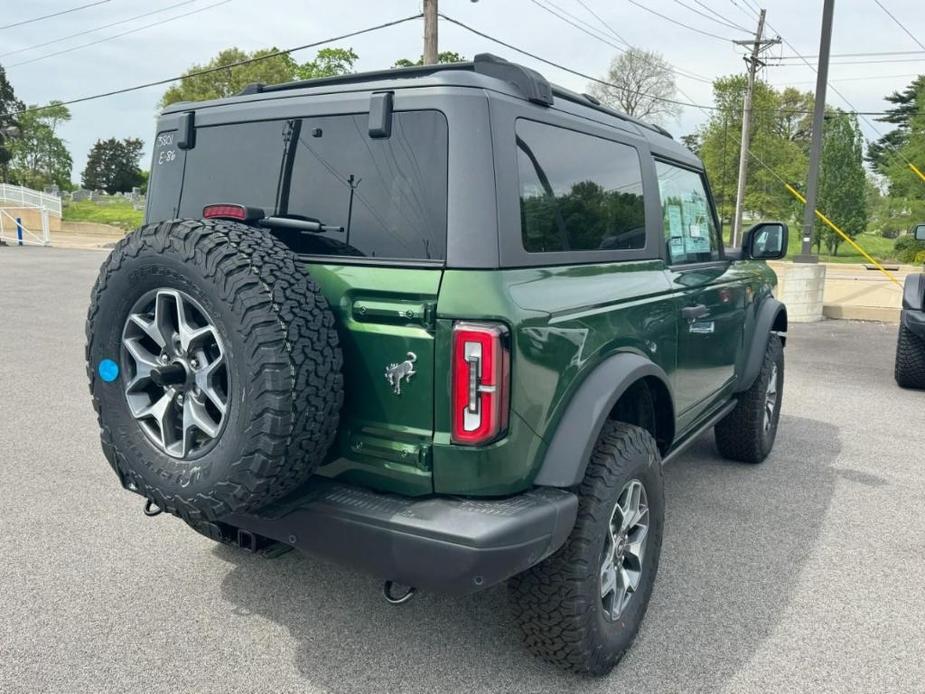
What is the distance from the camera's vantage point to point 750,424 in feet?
15.7

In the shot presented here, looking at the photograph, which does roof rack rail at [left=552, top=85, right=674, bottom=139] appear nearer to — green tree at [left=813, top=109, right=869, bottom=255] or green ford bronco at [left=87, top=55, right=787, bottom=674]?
green ford bronco at [left=87, top=55, right=787, bottom=674]

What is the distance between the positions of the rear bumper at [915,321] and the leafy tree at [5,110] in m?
67.3

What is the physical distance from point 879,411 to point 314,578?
5.46 m

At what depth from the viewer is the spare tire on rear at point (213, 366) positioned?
6.88 ft

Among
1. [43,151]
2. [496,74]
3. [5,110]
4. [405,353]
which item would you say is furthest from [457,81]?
[43,151]

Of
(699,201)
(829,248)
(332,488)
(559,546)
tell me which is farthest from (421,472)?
(829,248)

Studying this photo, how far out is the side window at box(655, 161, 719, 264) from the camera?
3570 mm

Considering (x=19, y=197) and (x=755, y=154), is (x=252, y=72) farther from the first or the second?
(x=755, y=154)

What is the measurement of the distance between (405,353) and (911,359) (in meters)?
6.76

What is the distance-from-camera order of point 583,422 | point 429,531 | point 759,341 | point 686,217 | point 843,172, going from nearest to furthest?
point 429,531, point 583,422, point 686,217, point 759,341, point 843,172

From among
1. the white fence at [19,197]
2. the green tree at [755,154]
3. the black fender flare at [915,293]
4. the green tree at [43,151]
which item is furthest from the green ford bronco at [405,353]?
the green tree at [43,151]

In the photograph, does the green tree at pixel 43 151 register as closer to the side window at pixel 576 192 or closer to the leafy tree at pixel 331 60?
the leafy tree at pixel 331 60

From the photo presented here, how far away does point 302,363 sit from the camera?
2121 mm

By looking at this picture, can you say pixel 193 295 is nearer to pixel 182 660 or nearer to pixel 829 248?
pixel 182 660
